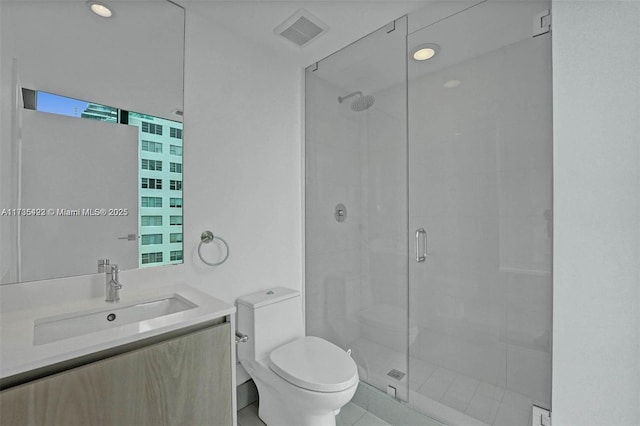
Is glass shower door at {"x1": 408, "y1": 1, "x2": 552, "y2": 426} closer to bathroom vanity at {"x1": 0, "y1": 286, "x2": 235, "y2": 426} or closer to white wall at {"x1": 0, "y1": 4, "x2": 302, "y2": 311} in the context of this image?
white wall at {"x1": 0, "y1": 4, "x2": 302, "y2": 311}

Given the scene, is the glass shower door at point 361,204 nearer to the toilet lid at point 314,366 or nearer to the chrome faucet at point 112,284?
the toilet lid at point 314,366

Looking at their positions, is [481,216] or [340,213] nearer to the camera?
[481,216]

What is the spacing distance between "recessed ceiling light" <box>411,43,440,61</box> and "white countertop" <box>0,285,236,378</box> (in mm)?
1680

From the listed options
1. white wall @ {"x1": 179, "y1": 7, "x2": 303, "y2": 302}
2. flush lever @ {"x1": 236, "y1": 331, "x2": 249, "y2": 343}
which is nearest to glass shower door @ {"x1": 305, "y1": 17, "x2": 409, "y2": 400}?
white wall @ {"x1": 179, "y1": 7, "x2": 303, "y2": 302}

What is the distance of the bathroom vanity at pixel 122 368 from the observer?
81cm

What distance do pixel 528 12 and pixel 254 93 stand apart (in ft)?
4.86

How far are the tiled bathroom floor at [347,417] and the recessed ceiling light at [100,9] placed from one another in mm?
2173

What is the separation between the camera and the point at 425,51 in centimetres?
172

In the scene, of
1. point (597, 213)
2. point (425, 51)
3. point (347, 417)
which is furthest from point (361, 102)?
point (347, 417)

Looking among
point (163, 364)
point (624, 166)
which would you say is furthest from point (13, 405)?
point (624, 166)

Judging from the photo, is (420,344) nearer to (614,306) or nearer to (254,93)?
(614,306)

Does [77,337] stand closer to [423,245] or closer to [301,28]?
[423,245]

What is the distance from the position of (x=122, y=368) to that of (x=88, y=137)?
0.98 metres

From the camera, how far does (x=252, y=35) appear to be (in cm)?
184
